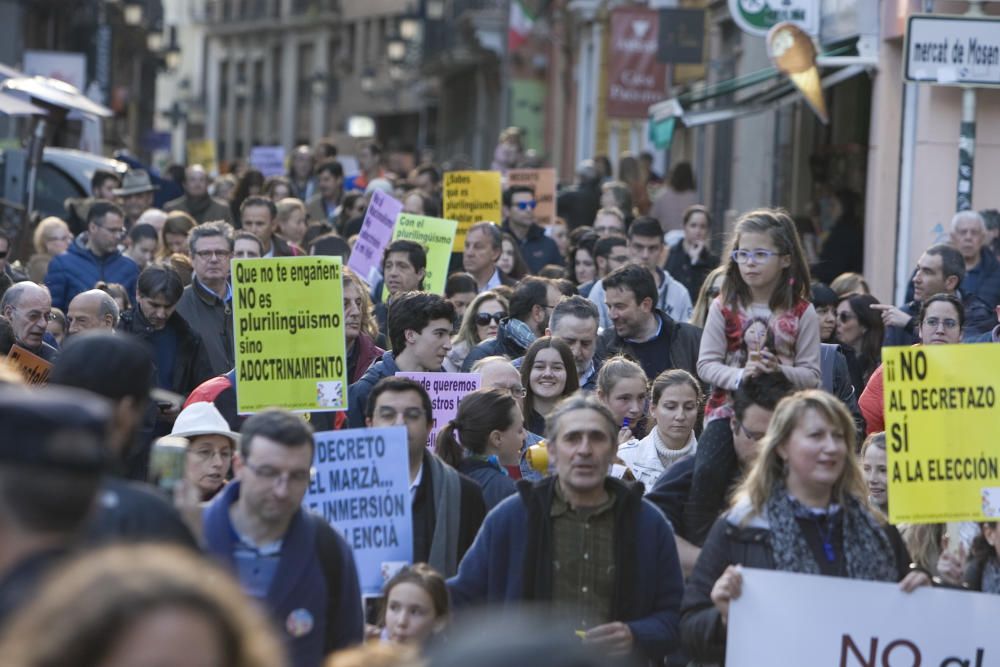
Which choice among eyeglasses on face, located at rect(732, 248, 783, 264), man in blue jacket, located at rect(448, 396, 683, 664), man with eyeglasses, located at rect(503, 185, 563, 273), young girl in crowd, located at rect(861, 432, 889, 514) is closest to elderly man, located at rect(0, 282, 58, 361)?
eyeglasses on face, located at rect(732, 248, 783, 264)

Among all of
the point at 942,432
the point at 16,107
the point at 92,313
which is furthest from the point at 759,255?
the point at 16,107

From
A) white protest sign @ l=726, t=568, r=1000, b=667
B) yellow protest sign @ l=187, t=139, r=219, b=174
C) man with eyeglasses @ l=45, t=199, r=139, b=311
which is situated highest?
yellow protest sign @ l=187, t=139, r=219, b=174

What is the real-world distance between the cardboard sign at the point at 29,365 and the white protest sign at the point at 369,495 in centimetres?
277

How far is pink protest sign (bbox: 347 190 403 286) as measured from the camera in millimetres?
14344

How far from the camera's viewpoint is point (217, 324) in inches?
452

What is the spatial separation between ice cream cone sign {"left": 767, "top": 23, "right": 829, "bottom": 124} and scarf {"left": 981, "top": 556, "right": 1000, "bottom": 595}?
36.6ft

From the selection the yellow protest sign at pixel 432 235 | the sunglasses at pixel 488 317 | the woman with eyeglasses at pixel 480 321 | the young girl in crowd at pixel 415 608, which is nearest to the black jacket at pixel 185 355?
the woman with eyeglasses at pixel 480 321

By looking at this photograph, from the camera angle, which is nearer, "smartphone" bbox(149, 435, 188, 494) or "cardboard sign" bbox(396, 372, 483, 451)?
"smartphone" bbox(149, 435, 188, 494)

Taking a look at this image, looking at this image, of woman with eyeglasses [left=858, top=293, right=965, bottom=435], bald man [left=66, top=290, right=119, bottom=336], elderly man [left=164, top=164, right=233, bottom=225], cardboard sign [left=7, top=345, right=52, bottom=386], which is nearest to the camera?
cardboard sign [left=7, top=345, right=52, bottom=386]

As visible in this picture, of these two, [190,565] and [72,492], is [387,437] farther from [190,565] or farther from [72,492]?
[190,565]

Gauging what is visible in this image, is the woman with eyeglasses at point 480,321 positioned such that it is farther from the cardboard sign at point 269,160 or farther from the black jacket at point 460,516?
the cardboard sign at point 269,160

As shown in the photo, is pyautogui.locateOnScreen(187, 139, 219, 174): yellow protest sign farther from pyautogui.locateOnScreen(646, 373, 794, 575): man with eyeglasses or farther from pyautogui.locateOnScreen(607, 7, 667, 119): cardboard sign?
pyautogui.locateOnScreen(646, 373, 794, 575): man with eyeglasses

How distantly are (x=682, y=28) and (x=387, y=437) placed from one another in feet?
64.5

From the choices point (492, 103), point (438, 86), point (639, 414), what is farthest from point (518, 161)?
point (438, 86)
